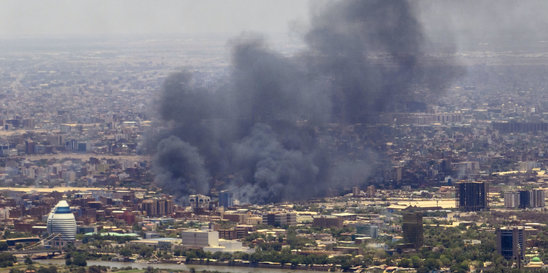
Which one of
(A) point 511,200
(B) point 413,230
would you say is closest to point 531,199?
(A) point 511,200

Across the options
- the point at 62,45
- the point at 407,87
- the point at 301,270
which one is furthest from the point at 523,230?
the point at 62,45

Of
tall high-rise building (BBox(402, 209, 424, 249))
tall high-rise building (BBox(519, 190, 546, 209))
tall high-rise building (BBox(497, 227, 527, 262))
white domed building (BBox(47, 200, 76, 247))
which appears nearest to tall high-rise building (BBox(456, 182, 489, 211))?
tall high-rise building (BBox(519, 190, 546, 209))

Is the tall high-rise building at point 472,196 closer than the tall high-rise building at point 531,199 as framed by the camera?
Yes

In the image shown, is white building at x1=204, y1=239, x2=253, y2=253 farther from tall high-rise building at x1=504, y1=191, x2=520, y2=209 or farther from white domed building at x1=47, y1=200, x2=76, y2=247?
tall high-rise building at x1=504, y1=191, x2=520, y2=209

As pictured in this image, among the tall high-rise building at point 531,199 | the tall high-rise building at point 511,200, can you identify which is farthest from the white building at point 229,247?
the tall high-rise building at point 531,199

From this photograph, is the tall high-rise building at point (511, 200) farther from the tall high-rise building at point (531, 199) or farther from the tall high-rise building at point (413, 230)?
the tall high-rise building at point (413, 230)

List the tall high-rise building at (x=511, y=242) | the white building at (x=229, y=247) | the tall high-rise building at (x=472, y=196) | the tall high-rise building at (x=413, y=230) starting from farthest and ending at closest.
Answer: the tall high-rise building at (x=472, y=196) → the white building at (x=229, y=247) → the tall high-rise building at (x=413, y=230) → the tall high-rise building at (x=511, y=242)

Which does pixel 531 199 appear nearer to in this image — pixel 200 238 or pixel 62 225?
pixel 200 238

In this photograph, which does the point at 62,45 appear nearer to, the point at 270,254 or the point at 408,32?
the point at 408,32
